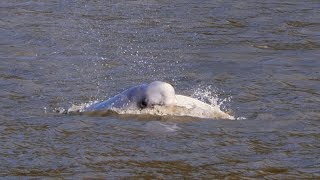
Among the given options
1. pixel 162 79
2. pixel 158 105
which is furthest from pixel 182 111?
pixel 162 79

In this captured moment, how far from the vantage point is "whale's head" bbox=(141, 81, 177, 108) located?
33.3 feet

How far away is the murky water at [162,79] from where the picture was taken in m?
8.27

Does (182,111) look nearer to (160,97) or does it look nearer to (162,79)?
(160,97)

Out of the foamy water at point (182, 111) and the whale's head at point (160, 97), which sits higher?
the whale's head at point (160, 97)

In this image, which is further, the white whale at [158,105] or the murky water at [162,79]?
the white whale at [158,105]

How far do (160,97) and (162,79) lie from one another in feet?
7.46

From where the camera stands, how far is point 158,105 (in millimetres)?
10188

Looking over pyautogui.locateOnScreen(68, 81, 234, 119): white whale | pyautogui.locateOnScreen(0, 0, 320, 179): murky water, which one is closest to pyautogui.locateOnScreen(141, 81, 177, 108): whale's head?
pyautogui.locateOnScreen(68, 81, 234, 119): white whale

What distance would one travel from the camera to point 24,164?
321 inches

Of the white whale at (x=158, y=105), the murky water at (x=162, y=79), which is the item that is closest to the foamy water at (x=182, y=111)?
the white whale at (x=158, y=105)

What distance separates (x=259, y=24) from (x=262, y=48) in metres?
1.84

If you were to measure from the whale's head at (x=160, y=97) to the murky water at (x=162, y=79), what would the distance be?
21 cm

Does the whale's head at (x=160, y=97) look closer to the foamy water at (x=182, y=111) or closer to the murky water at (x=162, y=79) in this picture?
the foamy water at (x=182, y=111)

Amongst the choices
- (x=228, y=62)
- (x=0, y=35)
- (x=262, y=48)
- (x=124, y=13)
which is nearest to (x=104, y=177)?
(x=228, y=62)
